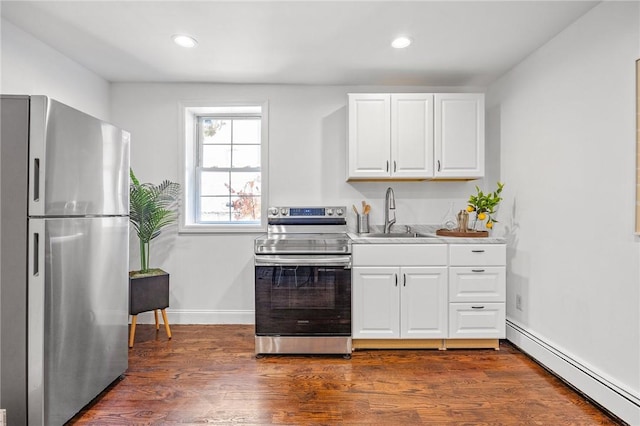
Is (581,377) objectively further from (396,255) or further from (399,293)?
(396,255)

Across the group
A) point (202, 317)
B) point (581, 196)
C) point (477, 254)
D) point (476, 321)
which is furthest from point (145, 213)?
point (581, 196)

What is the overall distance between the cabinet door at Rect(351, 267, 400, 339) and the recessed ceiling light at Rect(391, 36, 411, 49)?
1.68 metres

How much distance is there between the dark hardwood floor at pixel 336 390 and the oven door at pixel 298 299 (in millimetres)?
229

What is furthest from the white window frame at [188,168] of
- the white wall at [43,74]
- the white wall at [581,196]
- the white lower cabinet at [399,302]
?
the white wall at [581,196]

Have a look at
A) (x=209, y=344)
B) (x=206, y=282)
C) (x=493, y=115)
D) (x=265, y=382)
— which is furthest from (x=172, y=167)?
(x=493, y=115)

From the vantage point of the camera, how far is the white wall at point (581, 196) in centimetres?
187

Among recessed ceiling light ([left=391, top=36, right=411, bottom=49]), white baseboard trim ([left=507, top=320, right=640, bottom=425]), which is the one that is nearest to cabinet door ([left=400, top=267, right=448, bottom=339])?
white baseboard trim ([left=507, top=320, right=640, bottom=425])

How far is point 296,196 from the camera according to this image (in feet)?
11.3

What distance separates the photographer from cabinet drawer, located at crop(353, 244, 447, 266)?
9.04 feet

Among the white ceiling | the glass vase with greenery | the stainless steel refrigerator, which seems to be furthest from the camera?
the glass vase with greenery

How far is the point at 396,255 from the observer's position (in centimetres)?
276

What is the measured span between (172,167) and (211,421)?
2358mm

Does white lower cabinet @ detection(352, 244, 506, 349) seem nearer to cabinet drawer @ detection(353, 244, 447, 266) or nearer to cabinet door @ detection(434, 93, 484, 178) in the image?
cabinet drawer @ detection(353, 244, 447, 266)

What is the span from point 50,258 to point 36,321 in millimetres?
290
